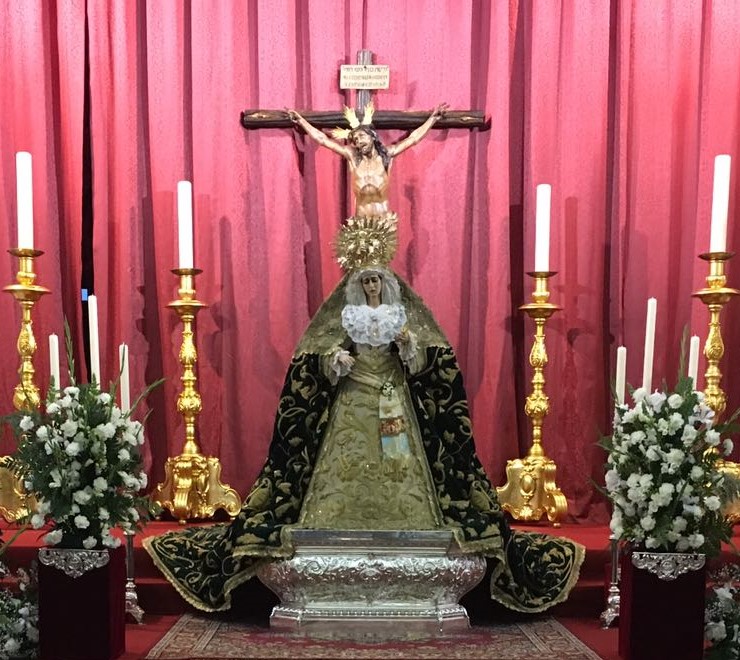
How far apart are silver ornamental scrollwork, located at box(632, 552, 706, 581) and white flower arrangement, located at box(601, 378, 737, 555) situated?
2 cm

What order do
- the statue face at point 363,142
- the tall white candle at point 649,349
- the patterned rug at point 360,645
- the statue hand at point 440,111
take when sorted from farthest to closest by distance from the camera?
the statue hand at point 440,111
the statue face at point 363,142
the tall white candle at point 649,349
the patterned rug at point 360,645

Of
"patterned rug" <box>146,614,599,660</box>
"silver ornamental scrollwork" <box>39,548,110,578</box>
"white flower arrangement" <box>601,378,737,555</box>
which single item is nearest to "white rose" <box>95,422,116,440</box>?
"silver ornamental scrollwork" <box>39,548,110,578</box>

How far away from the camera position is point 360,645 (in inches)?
115

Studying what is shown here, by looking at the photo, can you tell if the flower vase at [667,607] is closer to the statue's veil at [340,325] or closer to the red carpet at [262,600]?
the red carpet at [262,600]

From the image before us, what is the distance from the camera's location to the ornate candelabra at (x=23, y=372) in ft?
11.7

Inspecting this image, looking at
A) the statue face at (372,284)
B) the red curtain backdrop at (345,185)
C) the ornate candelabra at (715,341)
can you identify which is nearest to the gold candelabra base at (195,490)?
the red curtain backdrop at (345,185)

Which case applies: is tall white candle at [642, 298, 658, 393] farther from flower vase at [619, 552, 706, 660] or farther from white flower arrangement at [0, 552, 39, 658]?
white flower arrangement at [0, 552, 39, 658]

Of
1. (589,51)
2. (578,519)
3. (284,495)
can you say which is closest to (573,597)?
(578,519)

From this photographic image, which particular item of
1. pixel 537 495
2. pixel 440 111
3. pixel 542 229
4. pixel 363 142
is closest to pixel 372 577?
pixel 537 495


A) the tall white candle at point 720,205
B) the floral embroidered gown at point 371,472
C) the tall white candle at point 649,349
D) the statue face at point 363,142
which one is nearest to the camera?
the tall white candle at point 649,349

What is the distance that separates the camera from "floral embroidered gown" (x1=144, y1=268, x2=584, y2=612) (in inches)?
125

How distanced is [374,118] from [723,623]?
2.60 m

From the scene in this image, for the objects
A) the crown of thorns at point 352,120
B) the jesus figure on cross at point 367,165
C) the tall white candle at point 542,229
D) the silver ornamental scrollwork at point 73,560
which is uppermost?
the crown of thorns at point 352,120

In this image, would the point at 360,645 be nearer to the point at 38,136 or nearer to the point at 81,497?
the point at 81,497
